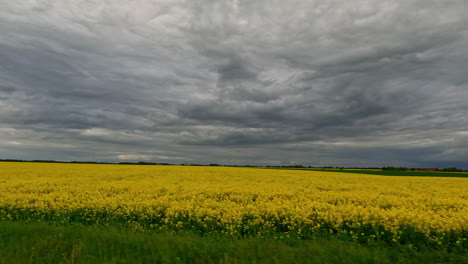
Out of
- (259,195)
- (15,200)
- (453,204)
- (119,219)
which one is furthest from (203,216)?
(453,204)

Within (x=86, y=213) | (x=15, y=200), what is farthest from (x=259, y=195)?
(x=15, y=200)

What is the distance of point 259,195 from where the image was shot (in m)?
11.7

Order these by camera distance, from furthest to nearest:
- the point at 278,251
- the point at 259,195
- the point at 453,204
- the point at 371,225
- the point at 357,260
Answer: the point at 259,195
the point at 453,204
the point at 371,225
the point at 278,251
the point at 357,260

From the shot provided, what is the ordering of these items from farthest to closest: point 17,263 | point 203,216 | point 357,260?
point 203,216 < point 357,260 < point 17,263

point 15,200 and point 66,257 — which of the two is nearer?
point 66,257

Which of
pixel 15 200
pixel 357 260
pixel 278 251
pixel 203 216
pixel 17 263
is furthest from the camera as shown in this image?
pixel 15 200

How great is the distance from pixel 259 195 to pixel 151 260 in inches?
320

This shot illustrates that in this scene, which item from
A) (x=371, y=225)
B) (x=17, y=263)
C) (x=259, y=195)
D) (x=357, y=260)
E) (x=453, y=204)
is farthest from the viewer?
(x=259, y=195)

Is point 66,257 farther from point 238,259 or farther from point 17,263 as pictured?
point 238,259

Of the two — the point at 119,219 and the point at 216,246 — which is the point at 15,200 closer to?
the point at 119,219

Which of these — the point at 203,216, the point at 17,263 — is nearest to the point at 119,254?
the point at 17,263

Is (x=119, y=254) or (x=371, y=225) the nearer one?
(x=119, y=254)

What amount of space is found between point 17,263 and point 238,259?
10.7 ft

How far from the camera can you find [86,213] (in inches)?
322
